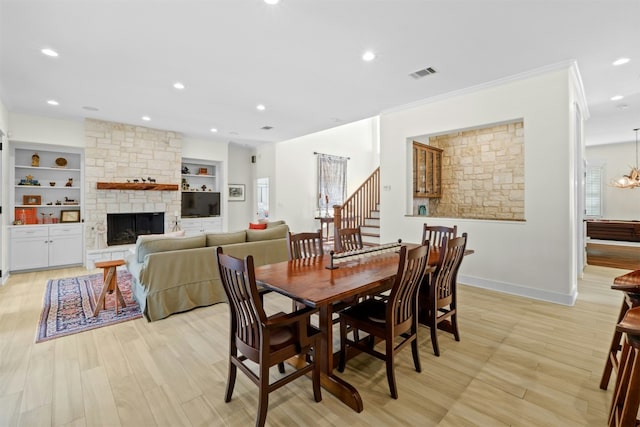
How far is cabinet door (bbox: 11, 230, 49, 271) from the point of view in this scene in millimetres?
5379

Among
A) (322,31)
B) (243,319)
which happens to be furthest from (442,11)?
(243,319)

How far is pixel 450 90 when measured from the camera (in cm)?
444

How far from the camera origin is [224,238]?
12.8 ft

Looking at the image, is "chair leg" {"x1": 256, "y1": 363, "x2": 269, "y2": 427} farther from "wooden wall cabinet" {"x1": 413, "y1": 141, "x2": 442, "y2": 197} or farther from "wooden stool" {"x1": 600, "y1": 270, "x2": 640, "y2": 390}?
"wooden wall cabinet" {"x1": 413, "y1": 141, "x2": 442, "y2": 197}

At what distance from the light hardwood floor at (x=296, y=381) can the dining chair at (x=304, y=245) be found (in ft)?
3.47

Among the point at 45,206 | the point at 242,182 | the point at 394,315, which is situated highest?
the point at 242,182

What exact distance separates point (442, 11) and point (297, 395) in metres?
3.32

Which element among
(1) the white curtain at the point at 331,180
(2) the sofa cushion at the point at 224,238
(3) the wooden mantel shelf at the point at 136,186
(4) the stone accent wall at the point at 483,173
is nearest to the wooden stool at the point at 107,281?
(2) the sofa cushion at the point at 224,238

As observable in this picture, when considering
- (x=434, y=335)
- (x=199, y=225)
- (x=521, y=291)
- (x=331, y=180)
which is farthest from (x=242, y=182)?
(x=434, y=335)

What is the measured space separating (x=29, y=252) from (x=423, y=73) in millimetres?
7392

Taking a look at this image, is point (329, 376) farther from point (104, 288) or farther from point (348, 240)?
point (104, 288)

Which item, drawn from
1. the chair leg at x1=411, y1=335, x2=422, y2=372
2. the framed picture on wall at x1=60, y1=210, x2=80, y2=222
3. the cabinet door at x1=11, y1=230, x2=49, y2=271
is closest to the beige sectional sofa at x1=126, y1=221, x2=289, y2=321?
the chair leg at x1=411, y1=335, x2=422, y2=372

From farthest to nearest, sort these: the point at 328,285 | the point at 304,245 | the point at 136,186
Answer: the point at 136,186 → the point at 304,245 → the point at 328,285

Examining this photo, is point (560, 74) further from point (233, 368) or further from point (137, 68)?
point (137, 68)
